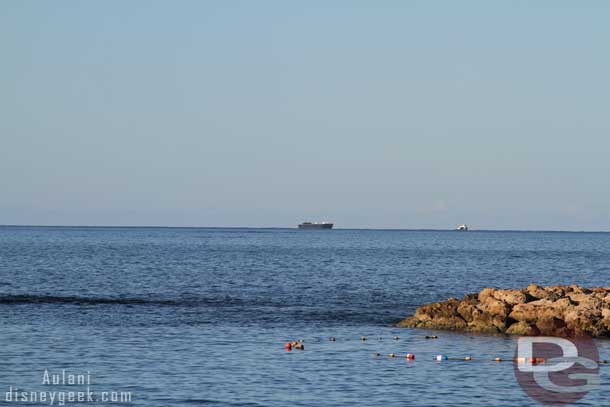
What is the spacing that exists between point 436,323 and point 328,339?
751 cm

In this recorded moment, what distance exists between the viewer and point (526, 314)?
50156 mm

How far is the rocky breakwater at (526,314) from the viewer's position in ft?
158

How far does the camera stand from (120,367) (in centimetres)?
3750

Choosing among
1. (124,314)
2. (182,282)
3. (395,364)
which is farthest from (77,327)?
(182,282)

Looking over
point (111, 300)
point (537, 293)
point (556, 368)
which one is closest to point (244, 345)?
point (556, 368)

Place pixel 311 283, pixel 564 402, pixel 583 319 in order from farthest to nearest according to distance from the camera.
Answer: pixel 311 283 < pixel 583 319 < pixel 564 402

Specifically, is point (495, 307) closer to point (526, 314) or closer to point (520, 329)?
point (526, 314)

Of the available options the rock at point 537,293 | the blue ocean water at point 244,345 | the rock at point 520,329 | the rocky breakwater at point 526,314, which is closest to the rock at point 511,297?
the rocky breakwater at point 526,314

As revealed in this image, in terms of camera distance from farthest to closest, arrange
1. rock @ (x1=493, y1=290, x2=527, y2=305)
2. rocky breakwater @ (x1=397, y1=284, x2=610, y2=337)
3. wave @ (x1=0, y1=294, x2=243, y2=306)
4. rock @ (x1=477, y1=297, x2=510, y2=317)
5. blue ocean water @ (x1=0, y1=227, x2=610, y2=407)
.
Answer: wave @ (x1=0, y1=294, x2=243, y2=306) → rock @ (x1=493, y1=290, x2=527, y2=305) → rock @ (x1=477, y1=297, x2=510, y2=317) → rocky breakwater @ (x1=397, y1=284, x2=610, y2=337) → blue ocean water @ (x1=0, y1=227, x2=610, y2=407)

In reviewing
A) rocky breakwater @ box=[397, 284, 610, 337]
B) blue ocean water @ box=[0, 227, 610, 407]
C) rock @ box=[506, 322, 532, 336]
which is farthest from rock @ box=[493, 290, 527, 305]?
blue ocean water @ box=[0, 227, 610, 407]

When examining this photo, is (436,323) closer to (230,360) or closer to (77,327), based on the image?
(230,360)

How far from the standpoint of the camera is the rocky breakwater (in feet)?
158

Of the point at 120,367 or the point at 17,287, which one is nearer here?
the point at 120,367

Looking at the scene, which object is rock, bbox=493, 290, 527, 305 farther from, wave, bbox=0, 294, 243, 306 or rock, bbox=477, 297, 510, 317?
wave, bbox=0, 294, 243, 306
